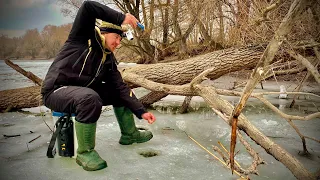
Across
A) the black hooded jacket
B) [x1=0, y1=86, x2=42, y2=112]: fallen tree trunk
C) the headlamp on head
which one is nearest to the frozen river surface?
[x1=0, y1=86, x2=42, y2=112]: fallen tree trunk

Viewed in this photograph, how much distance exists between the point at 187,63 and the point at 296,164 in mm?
2687

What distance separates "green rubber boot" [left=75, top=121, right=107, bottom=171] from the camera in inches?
72.3

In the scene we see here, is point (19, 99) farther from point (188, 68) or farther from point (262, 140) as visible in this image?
point (262, 140)

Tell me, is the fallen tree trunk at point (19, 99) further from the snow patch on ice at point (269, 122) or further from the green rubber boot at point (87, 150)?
the snow patch on ice at point (269, 122)

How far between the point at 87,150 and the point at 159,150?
2.24 ft

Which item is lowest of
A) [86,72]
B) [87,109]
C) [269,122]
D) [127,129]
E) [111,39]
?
[269,122]

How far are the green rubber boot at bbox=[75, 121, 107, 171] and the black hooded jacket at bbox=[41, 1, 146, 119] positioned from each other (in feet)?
1.40

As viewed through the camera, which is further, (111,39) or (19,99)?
(19,99)

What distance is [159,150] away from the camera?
2.30 metres

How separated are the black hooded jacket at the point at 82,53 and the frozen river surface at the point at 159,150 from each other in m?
0.56

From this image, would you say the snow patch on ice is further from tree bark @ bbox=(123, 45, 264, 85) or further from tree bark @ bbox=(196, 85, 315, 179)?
tree bark @ bbox=(196, 85, 315, 179)

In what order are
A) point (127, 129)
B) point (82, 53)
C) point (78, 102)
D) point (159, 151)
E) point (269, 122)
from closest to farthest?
point (78, 102) < point (82, 53) < point (159, 151) < point (127, 129) < point (269, 122)

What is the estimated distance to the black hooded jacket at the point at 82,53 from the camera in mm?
2008

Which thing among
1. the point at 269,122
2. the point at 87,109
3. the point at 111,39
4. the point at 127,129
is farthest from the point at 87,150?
the point at 269,122
